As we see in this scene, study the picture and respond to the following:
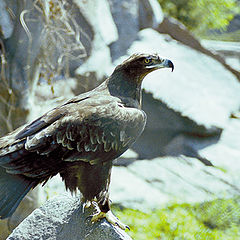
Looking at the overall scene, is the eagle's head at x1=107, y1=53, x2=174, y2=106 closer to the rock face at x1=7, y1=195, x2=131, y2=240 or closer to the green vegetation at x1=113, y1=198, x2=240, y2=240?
the rock face at x1=7, y1=195, x2=131, y2=240

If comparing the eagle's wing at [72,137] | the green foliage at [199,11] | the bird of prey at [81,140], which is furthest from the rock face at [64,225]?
the green foliage at [199,11]

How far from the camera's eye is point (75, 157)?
1.72 meters

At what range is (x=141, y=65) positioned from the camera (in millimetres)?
1811

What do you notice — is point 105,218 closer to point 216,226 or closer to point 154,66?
point 154,66

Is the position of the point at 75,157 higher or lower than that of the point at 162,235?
higher

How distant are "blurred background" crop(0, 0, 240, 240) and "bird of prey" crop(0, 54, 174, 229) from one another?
0.99 meters

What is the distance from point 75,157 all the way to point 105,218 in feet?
1.69

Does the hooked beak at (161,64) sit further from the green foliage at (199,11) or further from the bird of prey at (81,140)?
the green foliage at (199,11)

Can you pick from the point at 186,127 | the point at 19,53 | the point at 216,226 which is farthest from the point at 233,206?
the point at 19,53


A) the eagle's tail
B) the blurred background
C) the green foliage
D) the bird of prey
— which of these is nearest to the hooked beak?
the bird of prey

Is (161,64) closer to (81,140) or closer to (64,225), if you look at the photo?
(81,140)

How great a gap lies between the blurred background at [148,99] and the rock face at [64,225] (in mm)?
822

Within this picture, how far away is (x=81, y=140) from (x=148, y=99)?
126 inches

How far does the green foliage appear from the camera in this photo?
368 inches
